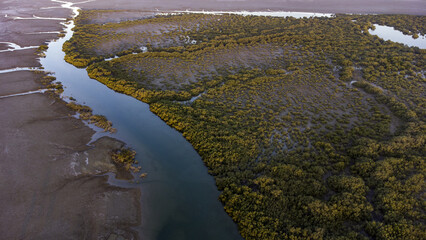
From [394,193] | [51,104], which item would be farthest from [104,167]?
[394,193]

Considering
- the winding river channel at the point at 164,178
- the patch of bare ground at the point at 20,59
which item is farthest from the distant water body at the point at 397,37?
the patch of bare ground at the point at 20,59

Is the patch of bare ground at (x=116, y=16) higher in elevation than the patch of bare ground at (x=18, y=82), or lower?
higher

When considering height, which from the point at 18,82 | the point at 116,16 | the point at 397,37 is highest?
the point at 116,16

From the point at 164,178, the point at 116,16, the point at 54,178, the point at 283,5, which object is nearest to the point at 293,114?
the point at 164,178

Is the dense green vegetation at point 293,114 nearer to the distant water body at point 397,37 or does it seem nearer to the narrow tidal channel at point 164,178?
the narrow tidal channel at point 164,178

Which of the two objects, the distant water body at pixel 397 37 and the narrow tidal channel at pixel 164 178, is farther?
the distant water body at pixel 397 37

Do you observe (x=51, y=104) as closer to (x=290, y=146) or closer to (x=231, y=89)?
(x=231, y=89)

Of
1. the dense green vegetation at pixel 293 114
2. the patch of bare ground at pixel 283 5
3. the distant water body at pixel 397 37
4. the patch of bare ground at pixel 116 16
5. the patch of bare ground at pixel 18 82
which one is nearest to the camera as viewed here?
the dense green vegetation at pixel 293 114

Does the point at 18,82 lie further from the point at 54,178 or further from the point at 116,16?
the point at 116,16
